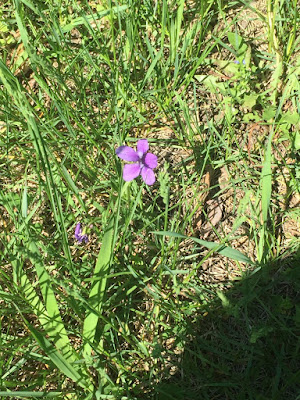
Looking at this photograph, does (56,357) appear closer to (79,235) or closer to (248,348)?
(79,235)

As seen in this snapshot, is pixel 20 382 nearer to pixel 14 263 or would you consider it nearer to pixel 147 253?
pixel 14 263

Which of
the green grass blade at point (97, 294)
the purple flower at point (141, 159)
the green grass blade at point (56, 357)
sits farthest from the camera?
the purple flower at point (141, 159)

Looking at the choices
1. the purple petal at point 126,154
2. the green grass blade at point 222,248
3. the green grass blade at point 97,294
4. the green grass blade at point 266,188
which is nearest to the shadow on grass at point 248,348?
the green grass blade at point 222,248

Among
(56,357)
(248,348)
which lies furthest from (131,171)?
(248,348)

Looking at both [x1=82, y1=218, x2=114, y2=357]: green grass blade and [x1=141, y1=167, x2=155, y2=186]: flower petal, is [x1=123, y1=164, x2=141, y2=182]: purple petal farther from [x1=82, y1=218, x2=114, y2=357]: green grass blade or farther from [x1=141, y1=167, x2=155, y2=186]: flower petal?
[x1=82, y1=218, x2=114, y2=357]: green grass blade

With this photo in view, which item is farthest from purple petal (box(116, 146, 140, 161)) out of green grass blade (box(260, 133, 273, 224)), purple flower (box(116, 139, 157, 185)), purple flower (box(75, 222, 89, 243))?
green grass blade (box(260, 133, 273, 224))

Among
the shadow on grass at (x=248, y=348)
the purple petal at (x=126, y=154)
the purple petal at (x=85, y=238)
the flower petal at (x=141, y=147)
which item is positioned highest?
the flower petal at (x=141, y=147)

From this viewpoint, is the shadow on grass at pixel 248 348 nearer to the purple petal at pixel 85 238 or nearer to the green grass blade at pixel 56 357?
the green grass blade at pixel 56 357

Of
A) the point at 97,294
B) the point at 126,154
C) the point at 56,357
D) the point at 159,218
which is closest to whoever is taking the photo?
the point at 56,357
